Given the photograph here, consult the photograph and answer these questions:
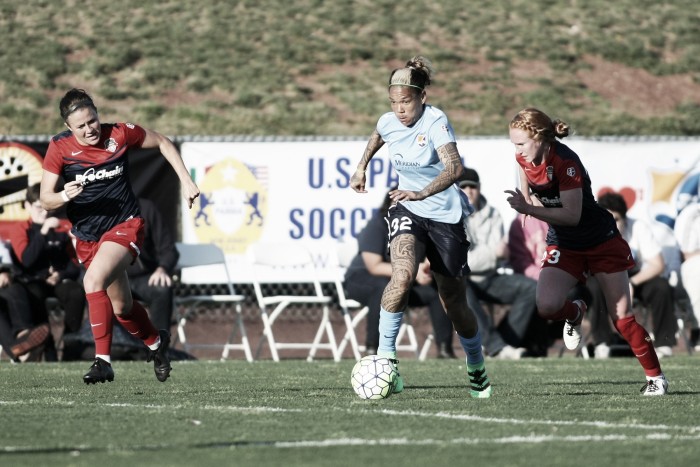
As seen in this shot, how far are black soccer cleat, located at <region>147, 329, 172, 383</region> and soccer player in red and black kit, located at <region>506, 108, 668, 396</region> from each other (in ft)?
8.00

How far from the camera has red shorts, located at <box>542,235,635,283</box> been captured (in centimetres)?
798

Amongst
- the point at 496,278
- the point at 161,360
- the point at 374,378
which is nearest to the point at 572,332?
the point at 374,378

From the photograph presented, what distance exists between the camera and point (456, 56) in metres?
34.1

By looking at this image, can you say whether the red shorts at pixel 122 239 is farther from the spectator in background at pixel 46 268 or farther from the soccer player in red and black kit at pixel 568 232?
the spectator in background at pixel 46 268

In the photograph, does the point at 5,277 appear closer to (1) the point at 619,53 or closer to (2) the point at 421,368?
(2) the point at 421,368

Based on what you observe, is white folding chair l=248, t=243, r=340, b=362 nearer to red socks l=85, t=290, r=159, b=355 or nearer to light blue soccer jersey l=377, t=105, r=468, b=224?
red socks l=85, t=290, r=159, b=355

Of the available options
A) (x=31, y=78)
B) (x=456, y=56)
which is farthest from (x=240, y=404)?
(x=456, y=56)

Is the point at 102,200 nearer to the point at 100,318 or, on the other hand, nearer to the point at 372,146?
the point at 100,318

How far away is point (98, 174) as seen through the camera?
8562 millimetres

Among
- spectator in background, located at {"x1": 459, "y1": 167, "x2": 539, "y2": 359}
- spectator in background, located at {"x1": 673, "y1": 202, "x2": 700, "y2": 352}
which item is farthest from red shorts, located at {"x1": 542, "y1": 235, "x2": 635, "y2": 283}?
spectator in background, located at {"x1": 673, "y1": 202, "x2": 700, "y2": 352}

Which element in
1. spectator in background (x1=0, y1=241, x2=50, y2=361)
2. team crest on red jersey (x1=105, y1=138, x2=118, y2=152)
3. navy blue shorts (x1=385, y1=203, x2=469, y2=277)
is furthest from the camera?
spectator in background (x1=0, y1=241, x2=50, y2=361)

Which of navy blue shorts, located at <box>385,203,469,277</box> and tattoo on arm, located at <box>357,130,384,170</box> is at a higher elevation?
tattoo on arm, located at <box>357,130,384,170</box>

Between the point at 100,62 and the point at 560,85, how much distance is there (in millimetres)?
10700

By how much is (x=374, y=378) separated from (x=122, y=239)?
203cm
